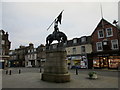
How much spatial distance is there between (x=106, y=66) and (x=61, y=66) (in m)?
20.7

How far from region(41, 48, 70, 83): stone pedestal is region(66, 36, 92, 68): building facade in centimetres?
2173

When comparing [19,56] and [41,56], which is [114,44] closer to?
[41,56]

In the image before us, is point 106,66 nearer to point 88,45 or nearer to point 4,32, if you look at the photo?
point 88,45

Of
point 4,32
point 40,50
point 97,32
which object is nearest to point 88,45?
point 97,32

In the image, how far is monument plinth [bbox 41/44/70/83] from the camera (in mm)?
10952

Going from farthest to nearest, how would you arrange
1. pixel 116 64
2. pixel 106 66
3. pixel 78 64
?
pixel 78 64, pixel 106 66, pixel 116 64

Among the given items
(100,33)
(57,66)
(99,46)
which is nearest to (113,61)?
(99,46)

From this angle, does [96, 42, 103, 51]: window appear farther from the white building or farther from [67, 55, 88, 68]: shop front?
the white building

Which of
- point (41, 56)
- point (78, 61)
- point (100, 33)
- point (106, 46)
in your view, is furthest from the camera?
point (41, 56)

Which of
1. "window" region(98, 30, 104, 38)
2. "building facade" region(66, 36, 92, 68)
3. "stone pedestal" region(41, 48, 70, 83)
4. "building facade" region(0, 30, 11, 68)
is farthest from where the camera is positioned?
"building facade" region(0, 30, 11, 68)

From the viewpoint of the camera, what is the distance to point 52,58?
11.8 metres

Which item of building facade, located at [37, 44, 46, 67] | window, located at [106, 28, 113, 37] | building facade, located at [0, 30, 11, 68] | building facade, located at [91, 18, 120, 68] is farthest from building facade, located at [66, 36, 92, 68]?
building facade, located at [0, 30, 11, 68]

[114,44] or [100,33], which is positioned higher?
[100,33]

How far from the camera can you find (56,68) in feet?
37.1
